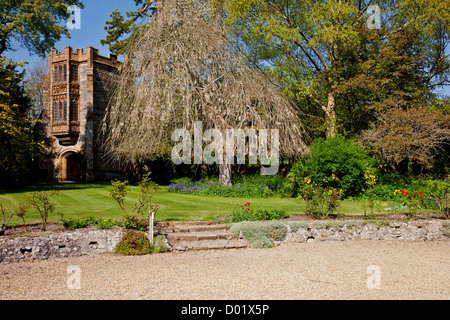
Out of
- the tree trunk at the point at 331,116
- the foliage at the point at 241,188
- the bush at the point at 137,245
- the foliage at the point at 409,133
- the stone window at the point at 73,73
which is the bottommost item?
the bush at the point at 137,245

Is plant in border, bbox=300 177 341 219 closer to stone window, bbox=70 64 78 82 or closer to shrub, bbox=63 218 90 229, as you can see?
shrub, bbox=63 218 90 229

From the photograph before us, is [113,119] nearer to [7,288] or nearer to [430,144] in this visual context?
[7,288]

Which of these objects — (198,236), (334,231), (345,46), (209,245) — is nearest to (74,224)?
(198,236)

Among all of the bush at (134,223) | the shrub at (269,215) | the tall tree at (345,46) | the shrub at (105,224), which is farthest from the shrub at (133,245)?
the tall tree at (345,46)

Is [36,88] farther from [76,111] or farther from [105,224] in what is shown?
[105,224]

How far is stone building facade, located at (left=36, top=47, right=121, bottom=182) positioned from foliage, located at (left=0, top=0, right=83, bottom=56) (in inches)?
72.2

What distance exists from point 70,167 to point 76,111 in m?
3.94

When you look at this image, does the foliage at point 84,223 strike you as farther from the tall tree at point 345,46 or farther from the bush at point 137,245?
the tall tree at point 345,46

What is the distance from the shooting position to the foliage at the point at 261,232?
6.84 m

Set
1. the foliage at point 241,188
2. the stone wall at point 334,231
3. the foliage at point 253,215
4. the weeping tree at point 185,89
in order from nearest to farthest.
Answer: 1. the stone wall at point 334,231
2. the foliage at point 253,215
3. the weeping tree at point 185,89
4. the foliage at point 241,188

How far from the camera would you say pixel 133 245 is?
20.1 feet

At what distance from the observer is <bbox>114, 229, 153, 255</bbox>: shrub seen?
6008 mm

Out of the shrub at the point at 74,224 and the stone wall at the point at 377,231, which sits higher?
the shrub at the point at 74,224
